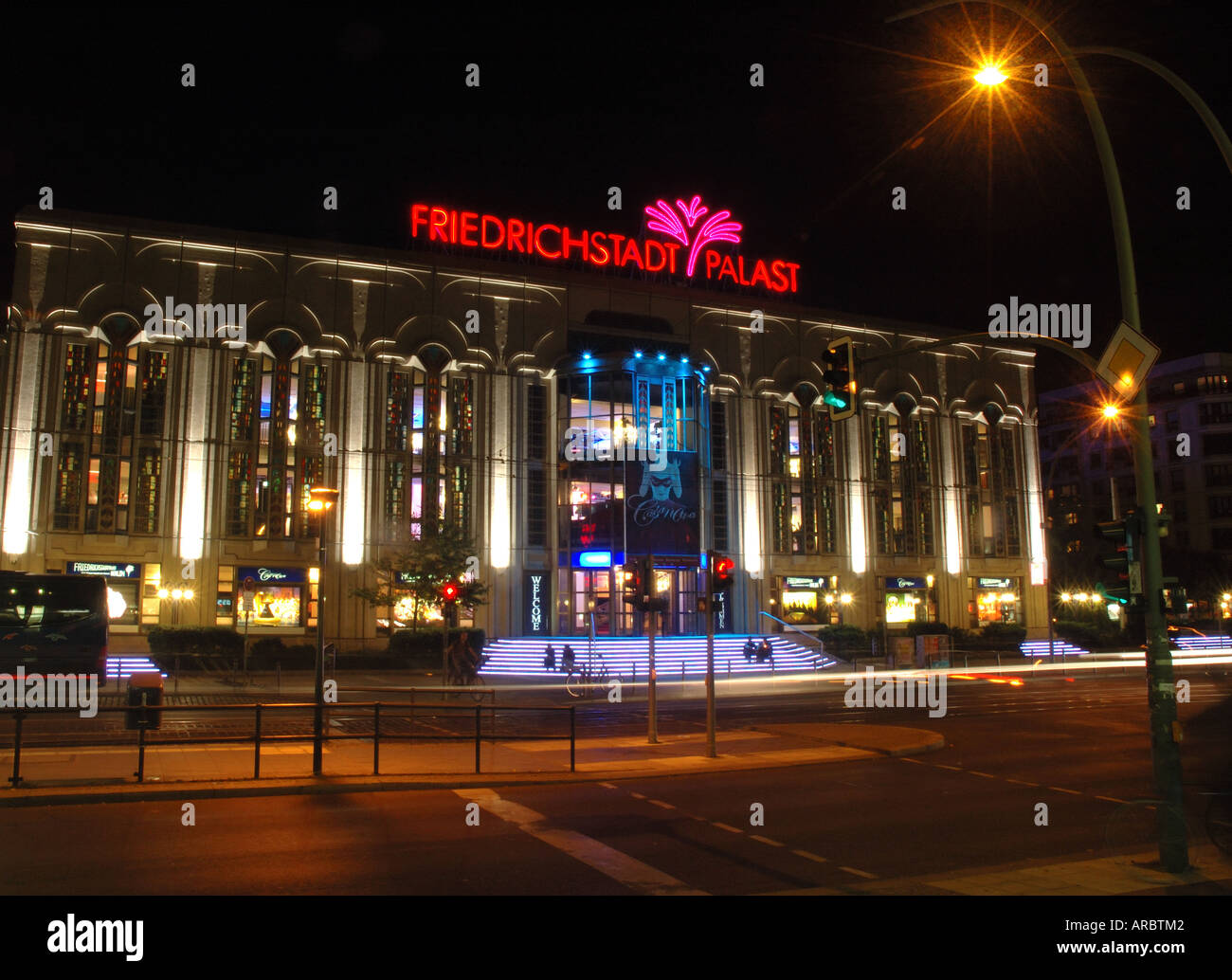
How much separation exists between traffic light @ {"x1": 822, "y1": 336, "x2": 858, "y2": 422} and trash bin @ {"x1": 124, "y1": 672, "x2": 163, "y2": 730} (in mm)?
10292

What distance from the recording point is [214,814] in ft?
38.3

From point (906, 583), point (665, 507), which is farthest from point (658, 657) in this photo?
point (906, 583)

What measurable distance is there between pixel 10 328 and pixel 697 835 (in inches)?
1671

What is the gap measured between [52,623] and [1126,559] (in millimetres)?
24460

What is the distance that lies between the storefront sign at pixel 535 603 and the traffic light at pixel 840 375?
1470 inches

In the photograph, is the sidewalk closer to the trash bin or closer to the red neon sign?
the trash bin

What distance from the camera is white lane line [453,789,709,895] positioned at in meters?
8.79

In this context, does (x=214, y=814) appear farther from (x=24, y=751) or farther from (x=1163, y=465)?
(x=1163, y=465)

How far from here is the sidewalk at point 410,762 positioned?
1304 centimetres

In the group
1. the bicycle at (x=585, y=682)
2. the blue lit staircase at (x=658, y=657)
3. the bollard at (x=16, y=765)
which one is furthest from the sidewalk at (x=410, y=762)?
the blue lit staircase at (x=658, y=657)

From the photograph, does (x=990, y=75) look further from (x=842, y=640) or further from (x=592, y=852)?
(x=842, y=640)

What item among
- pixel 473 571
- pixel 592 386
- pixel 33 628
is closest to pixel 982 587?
pixel 592 386

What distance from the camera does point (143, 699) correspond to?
45.9 ft

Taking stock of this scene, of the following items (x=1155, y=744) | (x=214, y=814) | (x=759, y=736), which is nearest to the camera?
(x=1155, y=744)
